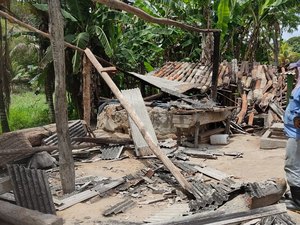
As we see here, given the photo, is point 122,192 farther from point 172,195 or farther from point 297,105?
point 297,105

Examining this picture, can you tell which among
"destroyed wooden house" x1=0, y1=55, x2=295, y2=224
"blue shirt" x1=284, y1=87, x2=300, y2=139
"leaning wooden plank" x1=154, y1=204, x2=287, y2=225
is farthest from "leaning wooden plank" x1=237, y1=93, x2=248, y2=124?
"leaning wooden plank" x1=154, y1=204, x2=287, y2=225

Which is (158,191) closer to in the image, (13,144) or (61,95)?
(61,95)

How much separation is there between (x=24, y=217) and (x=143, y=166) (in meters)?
4.16

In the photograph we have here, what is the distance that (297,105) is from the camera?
15.5 ft

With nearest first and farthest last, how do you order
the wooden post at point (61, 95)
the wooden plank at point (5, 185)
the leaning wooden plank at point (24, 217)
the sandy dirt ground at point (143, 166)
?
the leaning wooden plank at point (24, 217), the wooden plank at point (5, 185), the sandy dirt ground at point (143, 166), the wooden post at point (61, 95)

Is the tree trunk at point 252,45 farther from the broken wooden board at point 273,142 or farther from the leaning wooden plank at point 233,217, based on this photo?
the leaning wooden plank at point 233,217

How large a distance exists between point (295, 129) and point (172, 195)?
218cm

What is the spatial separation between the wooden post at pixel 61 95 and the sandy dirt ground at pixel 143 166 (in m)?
0.58

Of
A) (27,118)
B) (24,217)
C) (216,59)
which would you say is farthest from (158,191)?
(27,118)

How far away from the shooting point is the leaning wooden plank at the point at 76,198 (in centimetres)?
538

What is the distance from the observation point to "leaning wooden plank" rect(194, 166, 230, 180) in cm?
655

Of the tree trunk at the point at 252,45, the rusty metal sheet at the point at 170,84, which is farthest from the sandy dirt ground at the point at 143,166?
the tree trunk at the point at 252,45

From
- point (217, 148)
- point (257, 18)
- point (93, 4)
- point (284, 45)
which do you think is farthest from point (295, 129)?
point (284, 45)

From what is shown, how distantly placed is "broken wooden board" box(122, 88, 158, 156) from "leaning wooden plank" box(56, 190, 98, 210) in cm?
249
